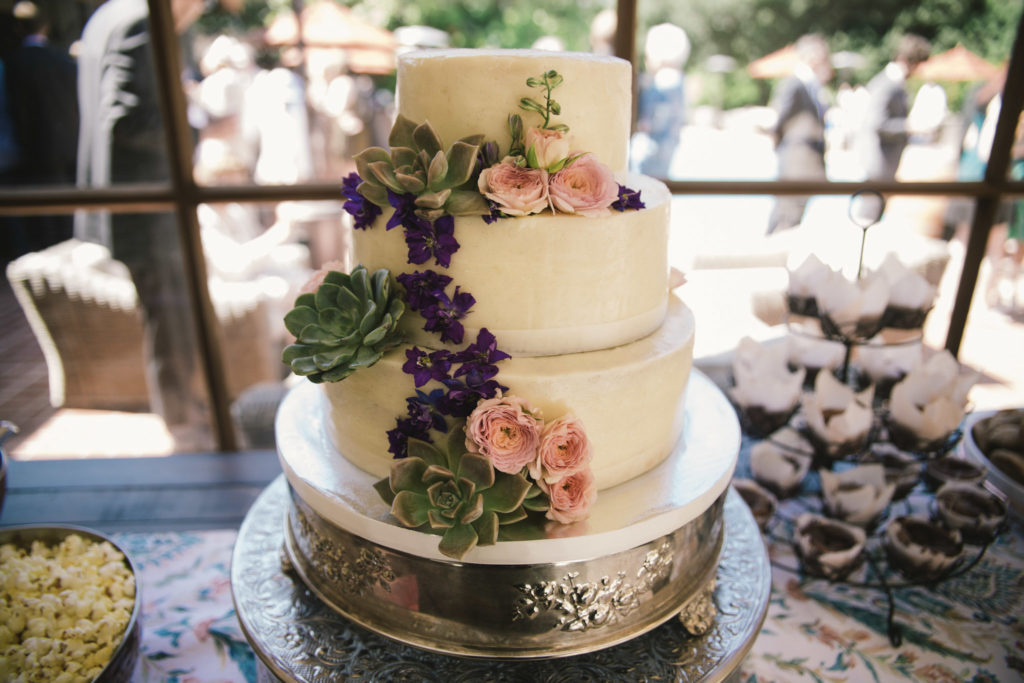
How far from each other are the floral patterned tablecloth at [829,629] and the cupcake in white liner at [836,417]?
31 cm

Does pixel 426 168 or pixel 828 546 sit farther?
pixel 828 546

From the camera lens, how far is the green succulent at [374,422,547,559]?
922 mm

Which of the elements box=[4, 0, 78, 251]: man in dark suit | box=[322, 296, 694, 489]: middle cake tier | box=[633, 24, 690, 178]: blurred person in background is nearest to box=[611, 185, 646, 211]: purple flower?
box=[322, 296, 694, 489]: middle cake tier

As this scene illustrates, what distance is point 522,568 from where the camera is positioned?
98cm

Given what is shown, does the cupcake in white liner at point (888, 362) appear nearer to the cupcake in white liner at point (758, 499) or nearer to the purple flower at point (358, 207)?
the cupcake in white liner at point (758, 499)

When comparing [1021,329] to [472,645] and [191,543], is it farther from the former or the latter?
[191,543]

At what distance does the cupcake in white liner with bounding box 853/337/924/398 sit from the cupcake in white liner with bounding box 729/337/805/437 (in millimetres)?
225

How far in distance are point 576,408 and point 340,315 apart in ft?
1.35

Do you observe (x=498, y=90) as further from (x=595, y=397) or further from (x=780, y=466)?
(x=780, y=466)

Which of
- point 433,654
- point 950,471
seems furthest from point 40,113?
point 950,471

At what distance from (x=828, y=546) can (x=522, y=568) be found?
3.02ft

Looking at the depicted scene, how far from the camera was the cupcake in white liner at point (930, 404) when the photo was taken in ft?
5.12

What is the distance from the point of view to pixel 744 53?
4121 mm

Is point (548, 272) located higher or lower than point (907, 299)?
higher
